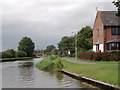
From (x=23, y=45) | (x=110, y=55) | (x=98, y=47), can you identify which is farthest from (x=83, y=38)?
(x=23, y=45)

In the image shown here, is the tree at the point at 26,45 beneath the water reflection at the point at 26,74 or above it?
above

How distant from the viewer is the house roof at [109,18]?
39562mm

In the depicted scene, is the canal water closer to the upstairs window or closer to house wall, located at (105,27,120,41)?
house wall, located at (105,27,120,41)

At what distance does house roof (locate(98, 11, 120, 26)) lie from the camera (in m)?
39.6

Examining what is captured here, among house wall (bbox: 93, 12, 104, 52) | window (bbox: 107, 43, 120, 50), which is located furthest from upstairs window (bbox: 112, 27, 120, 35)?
window (bbox: 107, 43, 120, 50)

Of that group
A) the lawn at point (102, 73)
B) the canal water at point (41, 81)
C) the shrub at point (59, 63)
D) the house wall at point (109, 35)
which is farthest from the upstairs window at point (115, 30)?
the canal water at point (41, 81)

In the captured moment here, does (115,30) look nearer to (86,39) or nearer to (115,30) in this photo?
(115,30)

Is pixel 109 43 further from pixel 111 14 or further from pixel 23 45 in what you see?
pixel 23 45

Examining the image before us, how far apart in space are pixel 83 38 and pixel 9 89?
50.4m

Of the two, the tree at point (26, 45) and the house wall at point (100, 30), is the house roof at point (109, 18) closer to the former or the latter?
the house wall at point (100, 30)

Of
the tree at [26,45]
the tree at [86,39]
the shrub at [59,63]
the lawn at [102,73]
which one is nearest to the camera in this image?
the lawn at [102,73]

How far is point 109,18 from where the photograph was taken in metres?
41.2

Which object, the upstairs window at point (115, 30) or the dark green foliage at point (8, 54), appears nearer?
the upstairs window at point (115, 30)

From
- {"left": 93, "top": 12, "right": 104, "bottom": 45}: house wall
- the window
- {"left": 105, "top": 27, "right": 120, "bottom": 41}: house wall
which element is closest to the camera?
the window
